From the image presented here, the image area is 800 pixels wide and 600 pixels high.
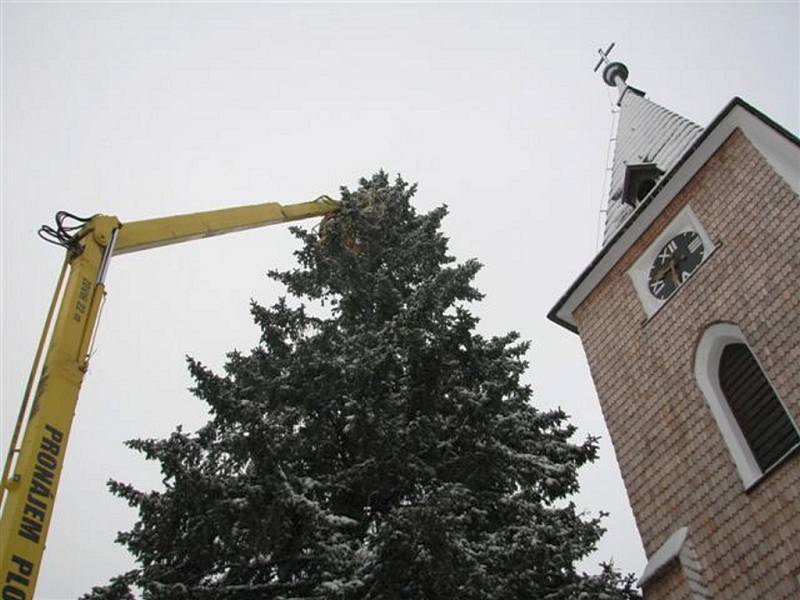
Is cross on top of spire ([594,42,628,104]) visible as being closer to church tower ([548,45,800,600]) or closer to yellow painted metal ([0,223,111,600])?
church tower ([548,45,800,600])

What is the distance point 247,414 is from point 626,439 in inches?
249

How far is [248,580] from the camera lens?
8719mm

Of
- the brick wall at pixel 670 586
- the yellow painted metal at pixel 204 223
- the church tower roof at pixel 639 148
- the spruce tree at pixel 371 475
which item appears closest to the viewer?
the spruce tree at pixel 371 475

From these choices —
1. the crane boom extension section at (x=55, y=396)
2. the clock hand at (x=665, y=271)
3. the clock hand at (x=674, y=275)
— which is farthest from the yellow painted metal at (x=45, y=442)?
the clock hand at (x=665, y=271)

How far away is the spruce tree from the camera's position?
7770 millimetres

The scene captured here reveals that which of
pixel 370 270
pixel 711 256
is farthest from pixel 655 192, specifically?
pixel 370 270

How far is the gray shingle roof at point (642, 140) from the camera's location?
14.9 meters

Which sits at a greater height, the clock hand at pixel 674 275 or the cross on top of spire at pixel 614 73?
the cross on top of spire at pixel 614 73

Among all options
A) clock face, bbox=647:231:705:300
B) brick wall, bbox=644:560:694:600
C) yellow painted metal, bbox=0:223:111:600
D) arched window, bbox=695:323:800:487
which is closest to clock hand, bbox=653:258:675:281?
clock face, bbox=647:231:705:300

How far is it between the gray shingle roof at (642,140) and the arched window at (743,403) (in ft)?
12.1

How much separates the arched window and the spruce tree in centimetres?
193

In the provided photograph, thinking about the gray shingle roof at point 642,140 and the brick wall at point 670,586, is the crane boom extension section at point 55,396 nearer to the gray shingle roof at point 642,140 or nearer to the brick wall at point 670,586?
the brick wall at point 670,586

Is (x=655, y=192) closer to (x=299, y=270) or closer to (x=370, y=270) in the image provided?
(x=370, y=270)

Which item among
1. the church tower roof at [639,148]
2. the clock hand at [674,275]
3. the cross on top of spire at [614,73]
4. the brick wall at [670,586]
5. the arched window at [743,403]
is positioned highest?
the cross on top of spire at [614,73]
